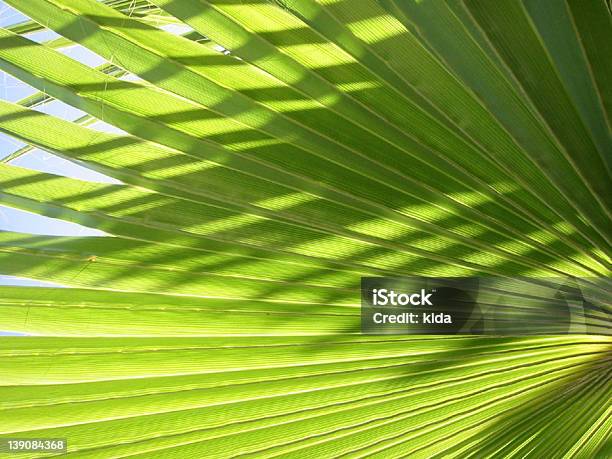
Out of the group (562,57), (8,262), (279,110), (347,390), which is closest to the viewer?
(562,57)

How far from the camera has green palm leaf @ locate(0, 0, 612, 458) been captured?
112cm

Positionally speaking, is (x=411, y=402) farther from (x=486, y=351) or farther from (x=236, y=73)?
(x=236, y=73)

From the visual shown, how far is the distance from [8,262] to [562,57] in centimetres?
120

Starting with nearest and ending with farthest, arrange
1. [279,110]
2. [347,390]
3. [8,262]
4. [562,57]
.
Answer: [562,57], [279,110], [8,262], [347,390]

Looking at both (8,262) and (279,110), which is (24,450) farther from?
(279,110)

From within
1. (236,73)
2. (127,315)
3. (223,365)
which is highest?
(236,73)

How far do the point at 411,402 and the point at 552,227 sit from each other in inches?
21.1

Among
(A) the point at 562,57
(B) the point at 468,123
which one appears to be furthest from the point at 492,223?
(A) the point at 562,57

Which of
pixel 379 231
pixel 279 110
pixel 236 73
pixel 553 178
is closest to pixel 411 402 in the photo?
pixel 379 231

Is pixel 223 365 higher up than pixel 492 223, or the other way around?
pixel 492 223

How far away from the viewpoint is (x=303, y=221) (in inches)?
51.8

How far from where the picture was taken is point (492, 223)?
1332 mm

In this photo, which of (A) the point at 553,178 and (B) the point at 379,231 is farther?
(B) the point at 379,231

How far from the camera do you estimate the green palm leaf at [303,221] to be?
3.69 ft
